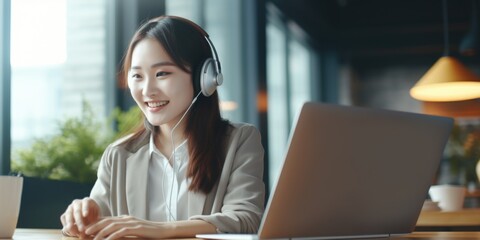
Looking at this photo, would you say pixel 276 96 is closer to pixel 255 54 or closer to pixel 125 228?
pixel 255 54

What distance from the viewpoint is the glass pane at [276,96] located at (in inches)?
275

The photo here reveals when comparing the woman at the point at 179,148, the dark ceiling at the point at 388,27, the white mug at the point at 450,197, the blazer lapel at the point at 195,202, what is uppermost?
the dark ceiling at the point at 388,27

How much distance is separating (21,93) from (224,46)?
2.70 meters

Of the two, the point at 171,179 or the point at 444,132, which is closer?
the point at 444,132

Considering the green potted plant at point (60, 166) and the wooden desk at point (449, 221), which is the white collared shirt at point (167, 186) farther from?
the green potted plant at point (60, 166)

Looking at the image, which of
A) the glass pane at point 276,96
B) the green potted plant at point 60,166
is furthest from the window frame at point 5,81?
the glass pane at point 276,96

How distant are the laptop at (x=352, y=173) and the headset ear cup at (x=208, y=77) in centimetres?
53

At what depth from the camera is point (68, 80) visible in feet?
12.9

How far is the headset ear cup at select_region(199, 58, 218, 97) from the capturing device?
5.96 feet

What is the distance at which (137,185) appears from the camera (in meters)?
1.93

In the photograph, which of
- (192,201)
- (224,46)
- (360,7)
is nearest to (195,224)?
(192,201)

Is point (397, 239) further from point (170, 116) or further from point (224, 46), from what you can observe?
point (224, 46)

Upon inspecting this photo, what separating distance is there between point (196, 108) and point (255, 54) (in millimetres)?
4284

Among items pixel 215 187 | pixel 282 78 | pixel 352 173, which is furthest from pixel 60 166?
pixel 282 78
